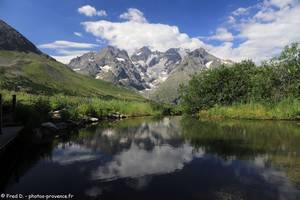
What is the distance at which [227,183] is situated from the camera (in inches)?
992

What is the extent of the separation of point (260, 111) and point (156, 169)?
71163 mm

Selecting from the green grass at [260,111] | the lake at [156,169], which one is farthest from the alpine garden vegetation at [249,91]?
the lake at [156,169]

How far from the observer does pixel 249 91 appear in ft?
351

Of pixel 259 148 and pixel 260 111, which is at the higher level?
pixel 260 111

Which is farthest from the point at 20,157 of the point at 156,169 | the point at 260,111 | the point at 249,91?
the point at 249,91

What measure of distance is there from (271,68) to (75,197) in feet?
297

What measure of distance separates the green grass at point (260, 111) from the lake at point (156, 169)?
43077mm

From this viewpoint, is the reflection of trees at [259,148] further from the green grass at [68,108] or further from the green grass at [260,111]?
the green grass at [260,111]

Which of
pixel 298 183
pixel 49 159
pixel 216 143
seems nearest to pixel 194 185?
pixel 298 183

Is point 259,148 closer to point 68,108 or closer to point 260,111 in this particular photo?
point 260,111

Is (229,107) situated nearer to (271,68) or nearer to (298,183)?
(271,68)

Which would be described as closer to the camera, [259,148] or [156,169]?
[156,169]

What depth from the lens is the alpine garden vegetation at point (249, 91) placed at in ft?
304

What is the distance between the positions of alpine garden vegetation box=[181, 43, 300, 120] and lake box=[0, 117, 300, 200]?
47278 millimetres
